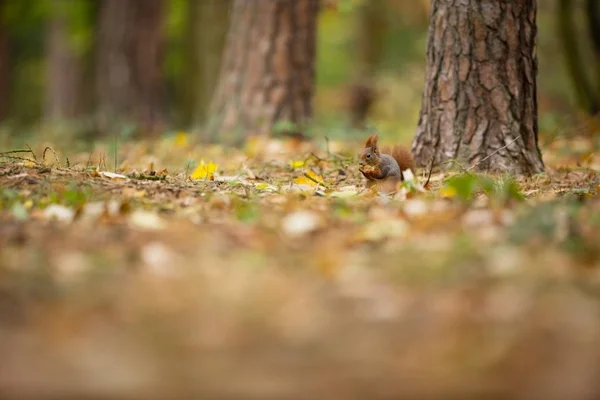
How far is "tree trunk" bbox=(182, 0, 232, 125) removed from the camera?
1353cm

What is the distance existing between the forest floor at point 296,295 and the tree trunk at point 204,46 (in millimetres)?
9855

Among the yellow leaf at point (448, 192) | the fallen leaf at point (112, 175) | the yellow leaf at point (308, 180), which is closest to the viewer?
the yellow leaf at point (448, 192)

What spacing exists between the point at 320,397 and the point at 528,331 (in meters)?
0.67

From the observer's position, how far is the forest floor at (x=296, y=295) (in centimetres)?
209

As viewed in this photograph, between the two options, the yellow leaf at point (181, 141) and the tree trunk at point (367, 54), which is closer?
the yellow leaf at point (181, 141)

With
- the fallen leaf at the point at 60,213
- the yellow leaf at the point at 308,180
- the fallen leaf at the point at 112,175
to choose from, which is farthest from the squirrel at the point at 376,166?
the fallen leaf at the point at 60,213

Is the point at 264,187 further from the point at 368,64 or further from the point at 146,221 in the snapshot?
the point at 368,64

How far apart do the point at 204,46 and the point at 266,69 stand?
20.5 feet

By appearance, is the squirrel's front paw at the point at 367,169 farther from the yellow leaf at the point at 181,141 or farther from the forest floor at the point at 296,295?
the yellow leaf at the point at 181,141

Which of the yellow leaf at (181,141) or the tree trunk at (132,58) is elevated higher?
the tree trunk at (132,58)

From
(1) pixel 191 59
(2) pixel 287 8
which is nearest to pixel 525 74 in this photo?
(2) pixel 287 8

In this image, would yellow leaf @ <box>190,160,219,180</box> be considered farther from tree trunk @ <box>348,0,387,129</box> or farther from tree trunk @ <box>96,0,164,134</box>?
tree trunk @ <box>348,0,387,129</box>

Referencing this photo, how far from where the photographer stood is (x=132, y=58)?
1205 centimetres

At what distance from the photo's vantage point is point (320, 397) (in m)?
2.03
